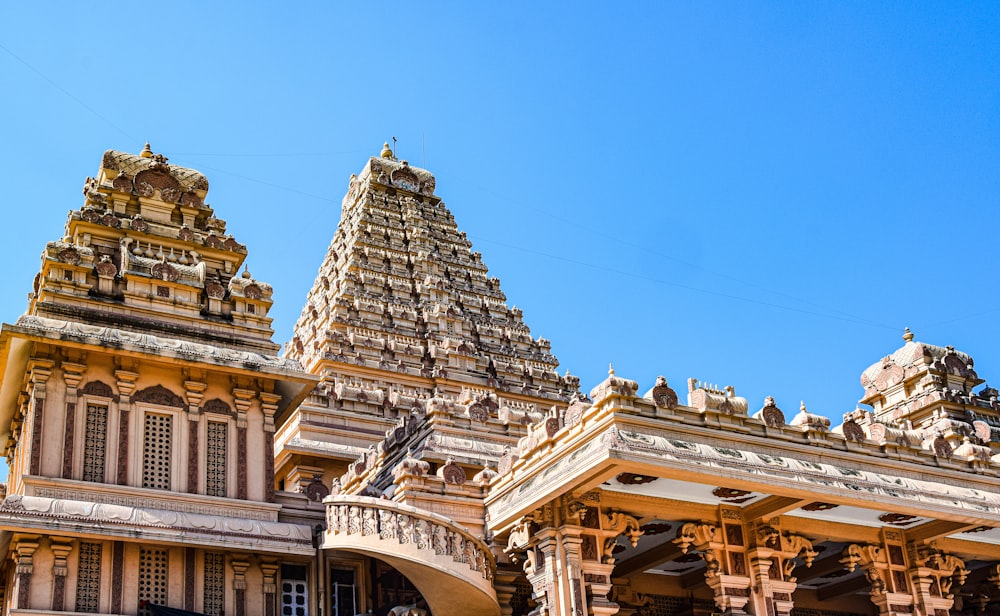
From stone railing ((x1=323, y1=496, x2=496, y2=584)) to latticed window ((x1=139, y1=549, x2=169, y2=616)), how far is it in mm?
4237

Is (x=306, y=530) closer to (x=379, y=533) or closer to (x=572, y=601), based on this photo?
(x=379, y=533)

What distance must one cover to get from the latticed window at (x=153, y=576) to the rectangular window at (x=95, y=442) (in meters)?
2.15

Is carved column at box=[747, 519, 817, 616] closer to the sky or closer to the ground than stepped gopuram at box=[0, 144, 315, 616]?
closer to the ground

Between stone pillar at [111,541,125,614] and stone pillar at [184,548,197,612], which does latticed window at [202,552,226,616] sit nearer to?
stone pillar at [184,548,197,612]

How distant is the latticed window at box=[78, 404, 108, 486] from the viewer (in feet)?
82.7

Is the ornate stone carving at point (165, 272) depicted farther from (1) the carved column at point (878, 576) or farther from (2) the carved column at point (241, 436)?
(1) the carved column at point (878, 576)

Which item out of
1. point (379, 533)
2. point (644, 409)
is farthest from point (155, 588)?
point (644, 409)

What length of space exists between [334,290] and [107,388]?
20439mm

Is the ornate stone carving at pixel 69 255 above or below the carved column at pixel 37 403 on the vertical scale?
above

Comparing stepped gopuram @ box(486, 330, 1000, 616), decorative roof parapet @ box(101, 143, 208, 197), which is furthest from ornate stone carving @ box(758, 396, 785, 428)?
decorative roof parapet @ box(101, 143, 208, 197)

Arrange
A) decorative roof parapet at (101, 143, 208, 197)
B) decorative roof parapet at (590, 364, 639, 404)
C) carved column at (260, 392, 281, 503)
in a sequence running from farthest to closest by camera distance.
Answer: decorative roof parapet at (101, 143, 208, 197)
carved column at (260, 392, 281, 503)
decorative roof parapet at (590, 364, 639, 404)

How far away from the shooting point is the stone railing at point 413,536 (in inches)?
885

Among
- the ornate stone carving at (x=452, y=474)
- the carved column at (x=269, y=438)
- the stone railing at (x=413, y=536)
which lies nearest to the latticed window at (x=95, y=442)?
the carved column at (x=269, y=438)

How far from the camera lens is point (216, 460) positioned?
26797mm
